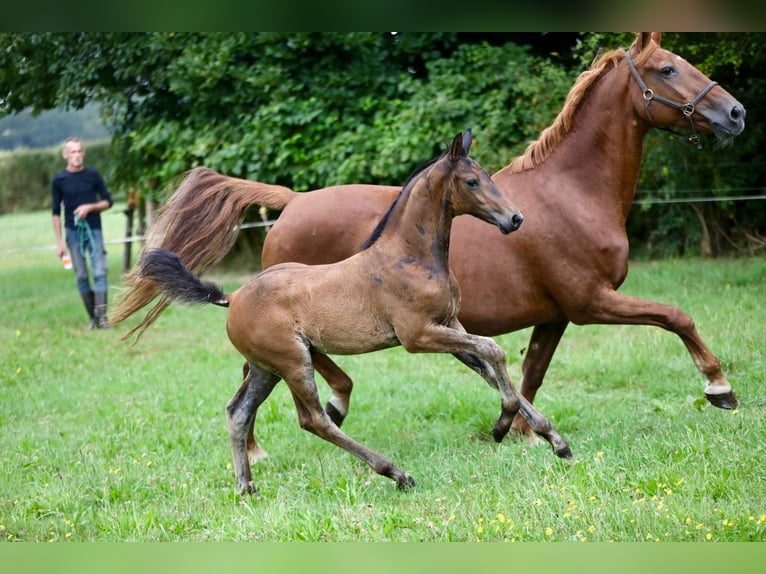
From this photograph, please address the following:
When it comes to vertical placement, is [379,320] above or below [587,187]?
below

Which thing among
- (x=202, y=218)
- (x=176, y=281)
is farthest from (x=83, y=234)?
(x=176, y=281)

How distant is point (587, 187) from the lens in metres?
5.20

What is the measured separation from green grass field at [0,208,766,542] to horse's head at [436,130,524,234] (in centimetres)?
129

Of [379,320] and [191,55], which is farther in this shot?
[191,55]

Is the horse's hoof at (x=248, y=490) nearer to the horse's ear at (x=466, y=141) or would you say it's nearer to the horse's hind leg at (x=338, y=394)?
the horse's hind leg at (x=338, y=394)

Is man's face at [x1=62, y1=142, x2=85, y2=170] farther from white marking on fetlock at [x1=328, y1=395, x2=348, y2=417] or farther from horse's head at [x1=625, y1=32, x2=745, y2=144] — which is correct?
horse's head at [x1=625, y1=32, x2=745, y2=144]

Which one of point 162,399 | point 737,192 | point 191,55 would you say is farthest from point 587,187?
point 191,55

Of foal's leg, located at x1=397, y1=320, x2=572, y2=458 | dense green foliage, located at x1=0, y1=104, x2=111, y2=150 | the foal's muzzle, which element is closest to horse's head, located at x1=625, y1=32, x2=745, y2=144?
the foal's muzzle

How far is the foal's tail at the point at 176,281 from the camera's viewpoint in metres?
4.44

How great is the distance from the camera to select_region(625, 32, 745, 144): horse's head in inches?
190

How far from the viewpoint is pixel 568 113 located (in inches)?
207
